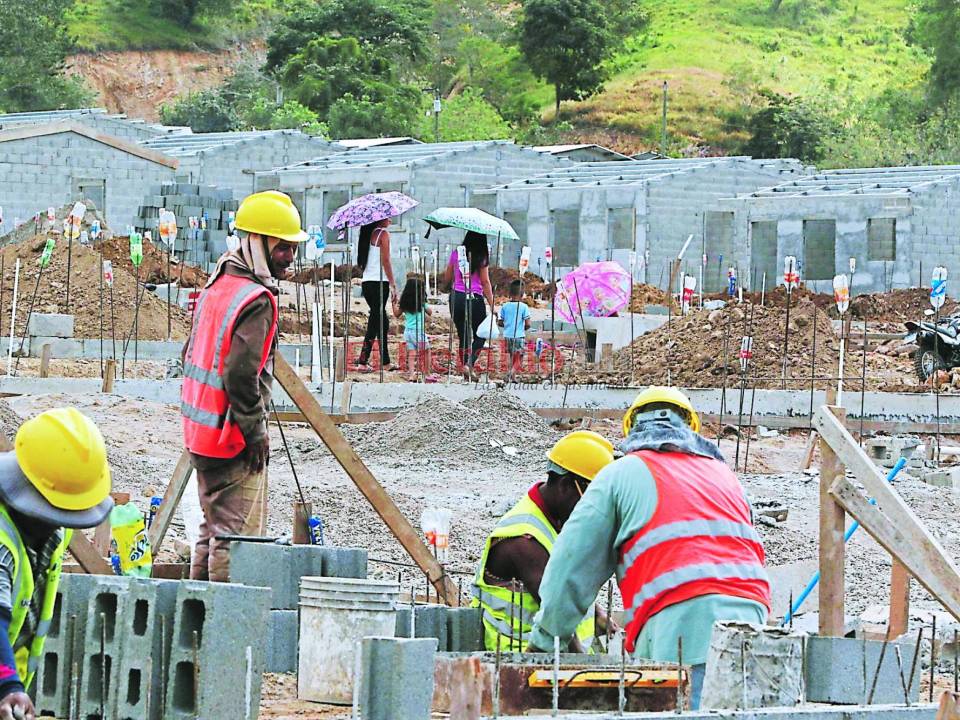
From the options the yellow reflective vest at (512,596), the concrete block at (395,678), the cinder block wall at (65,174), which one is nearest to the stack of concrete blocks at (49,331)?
the cinder block wall at (65,174)

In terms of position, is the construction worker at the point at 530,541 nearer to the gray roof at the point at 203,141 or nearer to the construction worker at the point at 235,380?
the construction worker at the point at 235,380

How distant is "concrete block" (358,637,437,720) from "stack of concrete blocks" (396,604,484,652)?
6.66ft

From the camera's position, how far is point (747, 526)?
229 inches

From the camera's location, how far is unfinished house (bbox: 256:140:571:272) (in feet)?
115

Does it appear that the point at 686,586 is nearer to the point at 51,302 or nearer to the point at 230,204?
the point at 51,302

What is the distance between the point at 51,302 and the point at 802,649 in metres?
18.4

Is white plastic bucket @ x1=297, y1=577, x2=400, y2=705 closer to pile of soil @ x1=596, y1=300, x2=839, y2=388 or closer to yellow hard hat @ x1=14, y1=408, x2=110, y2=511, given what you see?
yellow hard hat @ x1=14, y1=408, x2=110, y2=511

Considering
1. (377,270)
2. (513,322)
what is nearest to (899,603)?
(377,270)

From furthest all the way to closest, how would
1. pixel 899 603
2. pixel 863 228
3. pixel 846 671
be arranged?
→ pixel 863 228 → pixel 899 603 → pixel 846 671

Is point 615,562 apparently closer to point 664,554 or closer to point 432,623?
point 664,554

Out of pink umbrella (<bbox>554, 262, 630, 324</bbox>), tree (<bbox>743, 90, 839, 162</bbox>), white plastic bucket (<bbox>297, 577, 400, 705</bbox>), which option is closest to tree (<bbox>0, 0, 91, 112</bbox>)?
tree (<bbox>743, 90, 839, 162</bbox>)

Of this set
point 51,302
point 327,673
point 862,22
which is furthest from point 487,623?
point 862,22

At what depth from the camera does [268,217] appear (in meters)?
→ 7.07

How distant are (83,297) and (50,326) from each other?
3.16 m
